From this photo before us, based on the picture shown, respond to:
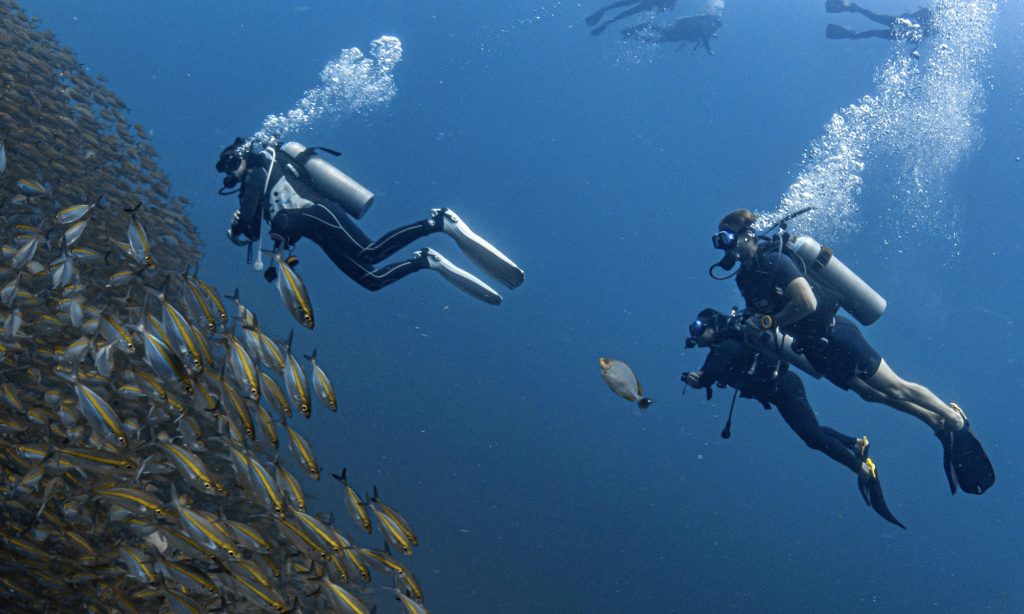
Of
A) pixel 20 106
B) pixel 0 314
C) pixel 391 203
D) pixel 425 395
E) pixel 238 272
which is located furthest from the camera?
pixel 391 203

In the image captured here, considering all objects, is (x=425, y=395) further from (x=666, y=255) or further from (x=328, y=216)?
(x=328, y=216)

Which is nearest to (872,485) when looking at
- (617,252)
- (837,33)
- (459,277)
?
(459,277)

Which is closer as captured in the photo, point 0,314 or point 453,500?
point 0,314

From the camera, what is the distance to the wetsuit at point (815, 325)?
6898mm

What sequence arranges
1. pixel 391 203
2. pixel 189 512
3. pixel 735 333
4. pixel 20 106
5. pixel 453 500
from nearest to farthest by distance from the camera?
1. pixel 189 512
2. pixel 20 106
3. pixel 735 333
4. pixel 453 500
5. pixel 391 203

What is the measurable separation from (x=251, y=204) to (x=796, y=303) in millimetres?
5436

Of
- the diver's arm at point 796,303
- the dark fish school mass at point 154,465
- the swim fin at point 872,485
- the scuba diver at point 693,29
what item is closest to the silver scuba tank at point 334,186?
the dark fish school mass at point 154,465

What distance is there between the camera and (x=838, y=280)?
7.59m

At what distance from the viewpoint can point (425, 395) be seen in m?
51.9

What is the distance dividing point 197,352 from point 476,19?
5385cm

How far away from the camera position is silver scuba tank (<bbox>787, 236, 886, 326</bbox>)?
7.38 metres

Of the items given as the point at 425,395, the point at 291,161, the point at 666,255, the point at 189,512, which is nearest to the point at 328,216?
the point at 291,161

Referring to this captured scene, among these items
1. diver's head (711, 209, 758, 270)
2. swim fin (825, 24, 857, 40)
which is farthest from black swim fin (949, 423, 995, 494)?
swim fin (825, 24, 857, 40)

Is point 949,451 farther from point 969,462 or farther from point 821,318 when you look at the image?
point 821,318
